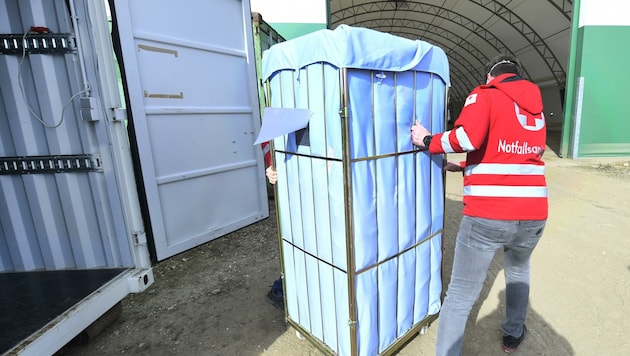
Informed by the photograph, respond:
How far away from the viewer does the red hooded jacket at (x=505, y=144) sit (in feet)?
5.48

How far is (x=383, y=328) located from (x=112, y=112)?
243cm

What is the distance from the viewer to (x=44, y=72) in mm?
2230

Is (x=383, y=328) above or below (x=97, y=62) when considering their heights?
below

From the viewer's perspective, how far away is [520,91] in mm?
1691

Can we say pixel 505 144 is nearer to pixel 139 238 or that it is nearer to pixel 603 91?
pixel 139 238

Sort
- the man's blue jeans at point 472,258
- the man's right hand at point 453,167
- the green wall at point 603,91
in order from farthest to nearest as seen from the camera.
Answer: the green wall at point 603,91, the man's right hand at point 453,167, the man's blue jeans at point 472,258

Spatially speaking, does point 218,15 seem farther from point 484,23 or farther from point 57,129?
point 484,23

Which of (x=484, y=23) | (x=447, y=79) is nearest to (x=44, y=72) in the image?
(x=447, y=79)

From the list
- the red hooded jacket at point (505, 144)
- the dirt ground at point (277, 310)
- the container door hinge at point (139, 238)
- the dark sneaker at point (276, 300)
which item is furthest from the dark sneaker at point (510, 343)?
the container door hinge at point (139, 238)

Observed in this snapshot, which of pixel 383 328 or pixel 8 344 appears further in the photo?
pixel 383 328

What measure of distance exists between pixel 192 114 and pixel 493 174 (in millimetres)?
3046

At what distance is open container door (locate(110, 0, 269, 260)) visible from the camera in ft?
10.2

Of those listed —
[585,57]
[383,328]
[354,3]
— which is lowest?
[383,328]

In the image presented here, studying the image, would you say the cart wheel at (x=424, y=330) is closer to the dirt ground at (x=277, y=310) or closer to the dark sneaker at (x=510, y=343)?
the dirt ground at (x=277, y=310)
